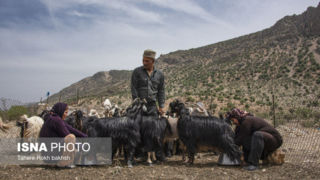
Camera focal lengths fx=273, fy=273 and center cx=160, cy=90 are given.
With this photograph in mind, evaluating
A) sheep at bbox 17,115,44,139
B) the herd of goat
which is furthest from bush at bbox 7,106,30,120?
the herd of goat

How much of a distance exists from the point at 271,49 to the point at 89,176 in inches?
1927

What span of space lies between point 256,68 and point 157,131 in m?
40.4

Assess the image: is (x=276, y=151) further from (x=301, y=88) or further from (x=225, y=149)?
(x=301, y=88)

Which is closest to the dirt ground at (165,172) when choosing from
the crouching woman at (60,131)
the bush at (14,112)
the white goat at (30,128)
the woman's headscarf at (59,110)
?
the crouching woman at (60,131)

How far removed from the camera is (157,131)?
5.45 metres

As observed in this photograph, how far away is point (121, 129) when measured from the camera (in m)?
5.29

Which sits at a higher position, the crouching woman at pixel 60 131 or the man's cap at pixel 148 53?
the man's cap at pixel 148 53

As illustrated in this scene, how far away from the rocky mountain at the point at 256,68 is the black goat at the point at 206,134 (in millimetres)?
19896

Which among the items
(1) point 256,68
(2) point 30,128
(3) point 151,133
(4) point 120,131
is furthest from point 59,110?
(1) point 256,68

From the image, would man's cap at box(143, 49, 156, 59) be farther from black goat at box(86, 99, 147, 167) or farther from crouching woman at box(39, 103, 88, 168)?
crouching woman at box(39, 103, 88, 168)

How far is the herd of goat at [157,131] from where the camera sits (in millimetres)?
5278

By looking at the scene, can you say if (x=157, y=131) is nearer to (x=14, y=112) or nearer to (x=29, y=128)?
(x=29, y=128)

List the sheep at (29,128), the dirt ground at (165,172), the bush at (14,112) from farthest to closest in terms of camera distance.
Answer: the bush at (14,112)
the sheep at (29,128)
the dirt ground at (165,172)

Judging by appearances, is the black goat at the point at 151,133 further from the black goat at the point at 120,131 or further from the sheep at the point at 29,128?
the sheep at the point at 29,128
